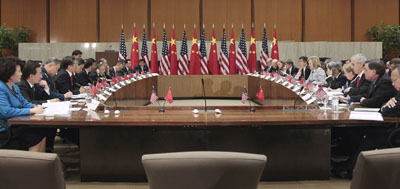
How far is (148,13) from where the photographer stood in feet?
48.6

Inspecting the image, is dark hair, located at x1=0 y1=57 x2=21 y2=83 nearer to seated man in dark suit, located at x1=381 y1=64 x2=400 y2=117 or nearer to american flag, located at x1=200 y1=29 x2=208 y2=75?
seated man in dark suit, located at x1=381 y1=64 x2=400 y2=117

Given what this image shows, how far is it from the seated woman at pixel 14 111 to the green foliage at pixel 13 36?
10959 millimetres

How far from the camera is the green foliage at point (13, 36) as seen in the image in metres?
13.6

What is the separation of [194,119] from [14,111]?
5.11ft

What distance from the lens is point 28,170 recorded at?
1.76 meters

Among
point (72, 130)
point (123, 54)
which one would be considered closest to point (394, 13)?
point (123, 54)

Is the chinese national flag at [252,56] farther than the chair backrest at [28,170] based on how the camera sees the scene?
Yes

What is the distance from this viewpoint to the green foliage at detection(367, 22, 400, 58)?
14164mm

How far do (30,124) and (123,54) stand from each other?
872 centimetres

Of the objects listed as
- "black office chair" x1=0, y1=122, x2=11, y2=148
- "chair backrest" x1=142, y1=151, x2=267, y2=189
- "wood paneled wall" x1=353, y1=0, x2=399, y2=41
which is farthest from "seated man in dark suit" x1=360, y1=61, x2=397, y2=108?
"wood paneled wall" x1=353, y1=0, x2=399, y2=41

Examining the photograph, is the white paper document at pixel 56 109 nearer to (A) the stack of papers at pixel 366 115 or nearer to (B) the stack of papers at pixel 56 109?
(B) the stack of papers at pixel 56 109

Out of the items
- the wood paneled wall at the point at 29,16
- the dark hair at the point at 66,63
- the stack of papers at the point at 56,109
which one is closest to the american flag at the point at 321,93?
the stack of papers at the point at 56,109

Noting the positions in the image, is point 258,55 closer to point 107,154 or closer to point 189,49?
point 189,49

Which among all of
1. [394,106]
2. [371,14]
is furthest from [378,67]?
[371,14]
